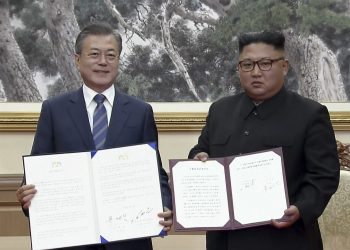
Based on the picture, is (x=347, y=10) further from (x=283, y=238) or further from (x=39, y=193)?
(x=39, y=193)

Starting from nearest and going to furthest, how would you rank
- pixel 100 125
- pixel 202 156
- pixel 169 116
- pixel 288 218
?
pixel 288 218 → pixel 202 156 → pixel 100 125 → pixel 169 116

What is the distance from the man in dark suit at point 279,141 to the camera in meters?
2.22

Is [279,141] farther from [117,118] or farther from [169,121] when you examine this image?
[169,121]

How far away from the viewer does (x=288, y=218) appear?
7.13 ft

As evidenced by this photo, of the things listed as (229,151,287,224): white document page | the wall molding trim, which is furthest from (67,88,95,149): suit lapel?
the wall molding trim

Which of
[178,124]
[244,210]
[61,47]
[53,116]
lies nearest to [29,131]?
[61,47]

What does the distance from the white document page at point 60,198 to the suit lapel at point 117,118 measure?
0.12 meters

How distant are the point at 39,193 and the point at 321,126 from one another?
3.44 feet

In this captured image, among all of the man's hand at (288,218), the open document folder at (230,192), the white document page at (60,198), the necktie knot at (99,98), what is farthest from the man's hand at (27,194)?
the man's hand at (288,218)

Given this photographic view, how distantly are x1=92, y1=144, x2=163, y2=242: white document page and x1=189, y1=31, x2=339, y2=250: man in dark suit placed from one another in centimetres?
20

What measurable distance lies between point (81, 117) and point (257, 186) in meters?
0.71

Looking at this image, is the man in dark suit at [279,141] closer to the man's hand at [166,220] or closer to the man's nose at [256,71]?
the man's nose at [256,71]

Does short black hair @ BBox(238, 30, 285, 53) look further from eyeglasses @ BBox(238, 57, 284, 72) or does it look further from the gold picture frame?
the gold picture frame

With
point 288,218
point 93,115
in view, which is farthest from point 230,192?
point 93,115
